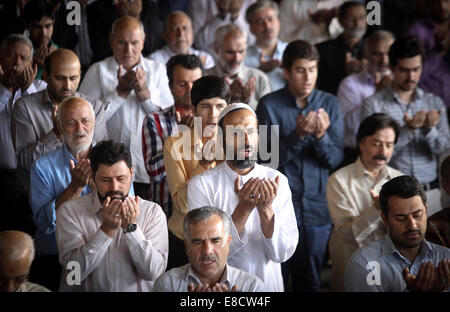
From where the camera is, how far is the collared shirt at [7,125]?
13.1 ft

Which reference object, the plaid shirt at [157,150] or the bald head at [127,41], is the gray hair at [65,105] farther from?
the bald head at [127,41]

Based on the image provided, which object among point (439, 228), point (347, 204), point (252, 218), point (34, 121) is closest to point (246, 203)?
point (252, 218)

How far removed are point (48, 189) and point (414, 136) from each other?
2225 millimetres

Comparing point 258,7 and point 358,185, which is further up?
point 258,7

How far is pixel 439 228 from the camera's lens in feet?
11.5

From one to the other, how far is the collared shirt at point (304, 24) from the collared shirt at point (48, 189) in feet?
8.20

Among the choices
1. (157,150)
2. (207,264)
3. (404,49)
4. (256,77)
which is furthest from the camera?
(256,77)

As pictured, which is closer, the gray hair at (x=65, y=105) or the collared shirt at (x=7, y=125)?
the gray hair at (x=65, y=105)

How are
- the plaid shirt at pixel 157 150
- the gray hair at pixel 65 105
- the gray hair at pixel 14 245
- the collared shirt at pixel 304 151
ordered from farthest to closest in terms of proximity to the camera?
the collared shirt at pixel 304 151 < the plaid shirt at pixel 157 150 < the gray hair at pixel 65 105 < the gray hair at pixel 14 245

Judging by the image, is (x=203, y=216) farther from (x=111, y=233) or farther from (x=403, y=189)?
(x=403, y=189)

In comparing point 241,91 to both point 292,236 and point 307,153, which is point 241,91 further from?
point 292,236

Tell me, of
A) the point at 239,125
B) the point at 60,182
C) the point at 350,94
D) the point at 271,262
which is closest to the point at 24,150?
the point at 60,182

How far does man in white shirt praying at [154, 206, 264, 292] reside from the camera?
112 inches

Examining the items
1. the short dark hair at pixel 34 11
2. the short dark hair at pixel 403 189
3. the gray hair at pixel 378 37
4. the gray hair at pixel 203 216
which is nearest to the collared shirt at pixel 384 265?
the short dark hair at pixel 403 189
